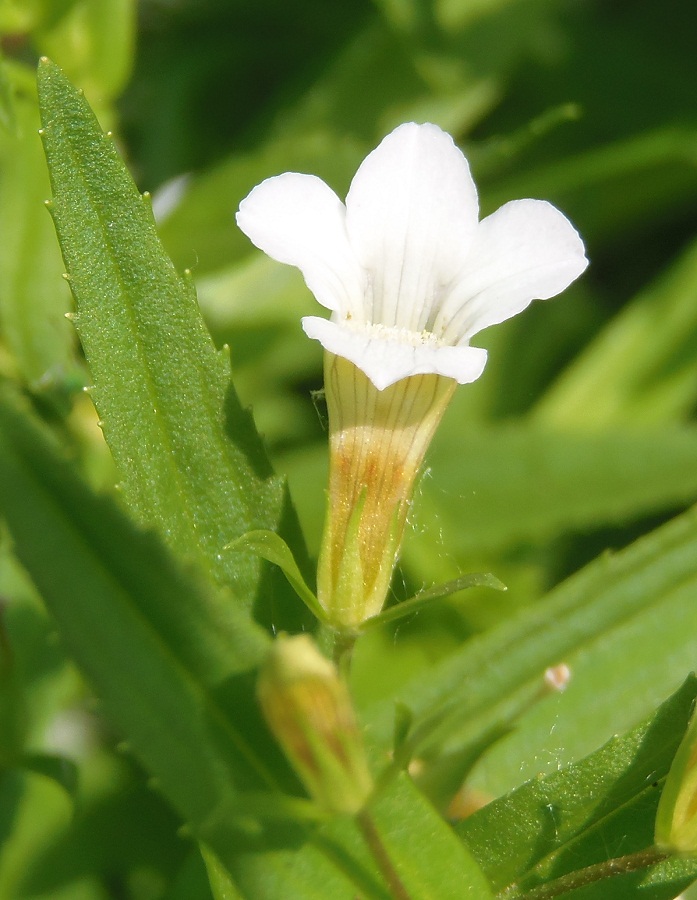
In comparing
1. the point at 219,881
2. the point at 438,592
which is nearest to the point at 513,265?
the point at 438,592

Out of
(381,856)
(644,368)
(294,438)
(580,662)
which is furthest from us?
(644,368)

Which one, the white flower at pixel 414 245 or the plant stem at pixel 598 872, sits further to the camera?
the white flower at pixel 414 245

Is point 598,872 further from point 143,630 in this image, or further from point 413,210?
point 413,210

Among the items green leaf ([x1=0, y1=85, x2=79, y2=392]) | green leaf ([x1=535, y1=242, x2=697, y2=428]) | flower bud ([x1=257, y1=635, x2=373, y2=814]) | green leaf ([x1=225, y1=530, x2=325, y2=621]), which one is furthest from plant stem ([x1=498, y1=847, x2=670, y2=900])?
green leaf ([x1=535, y1=242, x2=697, y2=428])

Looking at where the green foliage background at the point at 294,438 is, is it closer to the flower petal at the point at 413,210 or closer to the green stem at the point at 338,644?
the green stem at the point at 338,644

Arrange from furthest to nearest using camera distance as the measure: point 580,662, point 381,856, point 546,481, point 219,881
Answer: point 546,481 < point 580,662 < point 219,881 < point 381,856

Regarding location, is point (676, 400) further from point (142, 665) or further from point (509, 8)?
point (142, 665)

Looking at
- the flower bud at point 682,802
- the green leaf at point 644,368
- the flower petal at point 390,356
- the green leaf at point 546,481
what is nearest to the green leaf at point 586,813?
the flower bud at point 682,802
